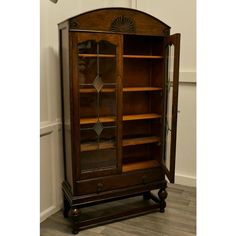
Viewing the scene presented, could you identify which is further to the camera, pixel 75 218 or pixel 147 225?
pixel 147 225

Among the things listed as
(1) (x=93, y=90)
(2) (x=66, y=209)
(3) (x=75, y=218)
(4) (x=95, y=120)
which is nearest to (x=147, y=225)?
(3) (x=75, y=218)

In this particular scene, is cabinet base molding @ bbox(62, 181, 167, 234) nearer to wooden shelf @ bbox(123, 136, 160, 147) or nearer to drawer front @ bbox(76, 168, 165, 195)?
drawer front @ bbox(76, 168, 165, 195)

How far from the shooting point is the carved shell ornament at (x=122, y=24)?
216 cm

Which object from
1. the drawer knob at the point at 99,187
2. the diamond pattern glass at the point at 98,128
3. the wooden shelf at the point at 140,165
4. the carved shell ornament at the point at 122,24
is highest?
the carved shell ornament at the point at 122,24

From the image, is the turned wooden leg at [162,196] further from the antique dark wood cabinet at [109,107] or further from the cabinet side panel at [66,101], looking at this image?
the cabinet side panel at [66,101]

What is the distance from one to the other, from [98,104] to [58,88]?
45cm

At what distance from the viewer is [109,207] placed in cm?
269

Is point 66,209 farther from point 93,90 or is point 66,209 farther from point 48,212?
point 93,90

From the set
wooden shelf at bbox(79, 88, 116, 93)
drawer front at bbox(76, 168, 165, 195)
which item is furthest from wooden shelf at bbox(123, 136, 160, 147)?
wooden shelf at bbox(79, 88, 116, 93)

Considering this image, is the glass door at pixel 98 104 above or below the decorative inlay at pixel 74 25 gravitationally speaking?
below

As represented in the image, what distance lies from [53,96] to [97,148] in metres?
0.61

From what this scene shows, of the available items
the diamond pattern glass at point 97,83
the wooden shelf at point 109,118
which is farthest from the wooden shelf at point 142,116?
the diamond pattern glass at point 97,83

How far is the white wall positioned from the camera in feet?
7.72
